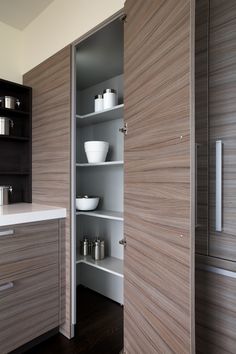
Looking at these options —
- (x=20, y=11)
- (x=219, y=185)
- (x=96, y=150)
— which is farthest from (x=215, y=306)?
(x=20, y=11)

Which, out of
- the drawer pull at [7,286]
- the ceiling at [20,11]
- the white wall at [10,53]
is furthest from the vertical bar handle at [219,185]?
the white wall at [10,53]

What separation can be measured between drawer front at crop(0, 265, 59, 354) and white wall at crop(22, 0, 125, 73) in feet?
5.46

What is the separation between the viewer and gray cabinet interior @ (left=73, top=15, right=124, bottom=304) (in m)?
1.73

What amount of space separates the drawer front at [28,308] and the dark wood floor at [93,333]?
0.12 m

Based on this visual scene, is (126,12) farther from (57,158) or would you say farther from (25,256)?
(25,256)

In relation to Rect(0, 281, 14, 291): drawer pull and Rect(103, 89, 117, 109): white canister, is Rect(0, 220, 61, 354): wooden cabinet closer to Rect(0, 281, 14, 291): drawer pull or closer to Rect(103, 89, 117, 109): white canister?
Rect(0, 281, 14, 291): drawer pull

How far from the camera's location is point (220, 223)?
102 centimetres

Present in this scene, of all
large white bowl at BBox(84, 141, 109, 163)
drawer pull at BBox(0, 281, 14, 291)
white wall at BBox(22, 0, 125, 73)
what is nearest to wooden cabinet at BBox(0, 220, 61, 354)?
drawer pull at BBox(0, 281, 14, 291)

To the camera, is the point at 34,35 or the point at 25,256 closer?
the point at 25,256

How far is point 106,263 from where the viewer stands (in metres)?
1.90

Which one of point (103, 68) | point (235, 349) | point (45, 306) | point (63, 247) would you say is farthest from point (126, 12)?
point (45, 306)

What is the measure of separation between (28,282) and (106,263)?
24.3 inches

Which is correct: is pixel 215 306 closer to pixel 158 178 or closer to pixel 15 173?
pixel 158 178

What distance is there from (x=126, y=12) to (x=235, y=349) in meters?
1.69
